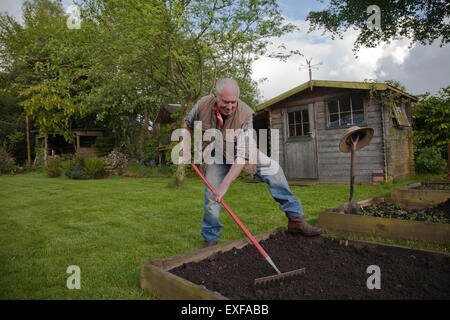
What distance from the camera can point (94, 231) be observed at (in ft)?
12.5

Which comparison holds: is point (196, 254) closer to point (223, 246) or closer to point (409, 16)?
point (223, 246)

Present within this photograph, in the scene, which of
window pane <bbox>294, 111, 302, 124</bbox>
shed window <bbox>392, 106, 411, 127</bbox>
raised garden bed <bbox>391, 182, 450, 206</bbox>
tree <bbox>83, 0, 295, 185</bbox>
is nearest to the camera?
raised garden bed <bbox>391, 182, 450, 206</bbox>

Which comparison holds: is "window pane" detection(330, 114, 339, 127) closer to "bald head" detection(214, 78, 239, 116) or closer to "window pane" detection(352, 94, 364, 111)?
"window pane" detection(352, 94, 364, 111)

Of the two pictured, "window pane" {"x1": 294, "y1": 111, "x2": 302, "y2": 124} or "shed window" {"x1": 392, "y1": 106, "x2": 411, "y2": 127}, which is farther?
"window pane" {"x1": 294, "y1": 111, "x2": 302, "y2": 124}

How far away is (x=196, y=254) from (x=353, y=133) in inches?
97.8

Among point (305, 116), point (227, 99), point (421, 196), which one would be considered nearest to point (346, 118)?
point (305, 116)

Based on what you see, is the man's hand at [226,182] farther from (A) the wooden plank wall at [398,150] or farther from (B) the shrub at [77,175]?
(B) the shrub at [77,175]

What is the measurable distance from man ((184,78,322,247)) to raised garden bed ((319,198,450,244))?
24.6 inches

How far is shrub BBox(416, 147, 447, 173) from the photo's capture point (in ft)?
29.4

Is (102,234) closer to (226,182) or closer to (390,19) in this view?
(226,182)

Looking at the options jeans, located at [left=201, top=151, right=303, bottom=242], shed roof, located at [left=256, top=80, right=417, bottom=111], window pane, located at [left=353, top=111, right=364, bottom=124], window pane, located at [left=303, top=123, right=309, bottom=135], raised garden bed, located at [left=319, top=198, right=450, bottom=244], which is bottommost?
raised garden bed, located at [left=319, top=198, right=450, bottom=244]

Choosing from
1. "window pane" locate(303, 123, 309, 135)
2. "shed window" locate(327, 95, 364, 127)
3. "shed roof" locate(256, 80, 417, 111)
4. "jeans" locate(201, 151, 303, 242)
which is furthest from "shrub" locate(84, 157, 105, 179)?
"jeans" locate(201, 151, 303, 242)

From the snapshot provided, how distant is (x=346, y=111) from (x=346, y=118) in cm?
19

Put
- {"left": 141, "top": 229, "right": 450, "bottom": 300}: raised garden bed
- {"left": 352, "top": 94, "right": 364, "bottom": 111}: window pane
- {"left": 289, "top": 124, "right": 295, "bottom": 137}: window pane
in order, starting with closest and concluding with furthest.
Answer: {"left": 141, "top": 229, "right": 450, "bottom": 300}: raised garden bed → {"left": 352, "top": 94, "right": 364, "bottom": 111}: window pane → {"left": 289, "top": 124, "right": 295, "bottom": 137}: window pane
